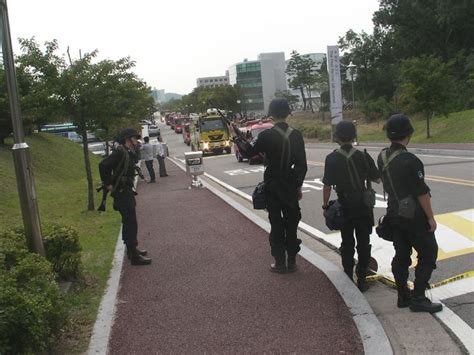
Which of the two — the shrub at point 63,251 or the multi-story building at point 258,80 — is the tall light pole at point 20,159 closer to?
the shrub at point 63,251

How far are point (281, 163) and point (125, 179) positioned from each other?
210 centimetres

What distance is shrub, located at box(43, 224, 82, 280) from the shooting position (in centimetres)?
543

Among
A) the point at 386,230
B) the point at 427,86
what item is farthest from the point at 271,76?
the point at 386,230

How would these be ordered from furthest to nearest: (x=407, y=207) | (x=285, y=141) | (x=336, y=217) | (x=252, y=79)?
1. (x=252, y=79)
2. (x=285, y=141)
3. (x=336, y=217)
4. (x=407, y=207)

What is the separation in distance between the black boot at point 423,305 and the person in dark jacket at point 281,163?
5.10 ft

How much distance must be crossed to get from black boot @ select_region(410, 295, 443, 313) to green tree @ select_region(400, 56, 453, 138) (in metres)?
22.5

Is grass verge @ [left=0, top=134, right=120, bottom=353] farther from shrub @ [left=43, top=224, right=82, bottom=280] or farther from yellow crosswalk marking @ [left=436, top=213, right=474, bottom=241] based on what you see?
yellow crosswalk marking @ [left=436, top=213, right=474, bottom=241]

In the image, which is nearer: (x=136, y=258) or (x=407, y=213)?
(x=407, y=213)

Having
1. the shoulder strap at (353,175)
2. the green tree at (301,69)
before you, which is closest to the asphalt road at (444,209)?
the shoulder strap at (353,175)

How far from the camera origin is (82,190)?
15.9m

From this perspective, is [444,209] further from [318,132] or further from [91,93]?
[318,132]

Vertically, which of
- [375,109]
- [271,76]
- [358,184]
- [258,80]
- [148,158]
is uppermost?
[271,76]

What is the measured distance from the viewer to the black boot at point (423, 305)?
437cm

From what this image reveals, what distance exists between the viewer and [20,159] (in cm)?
503
